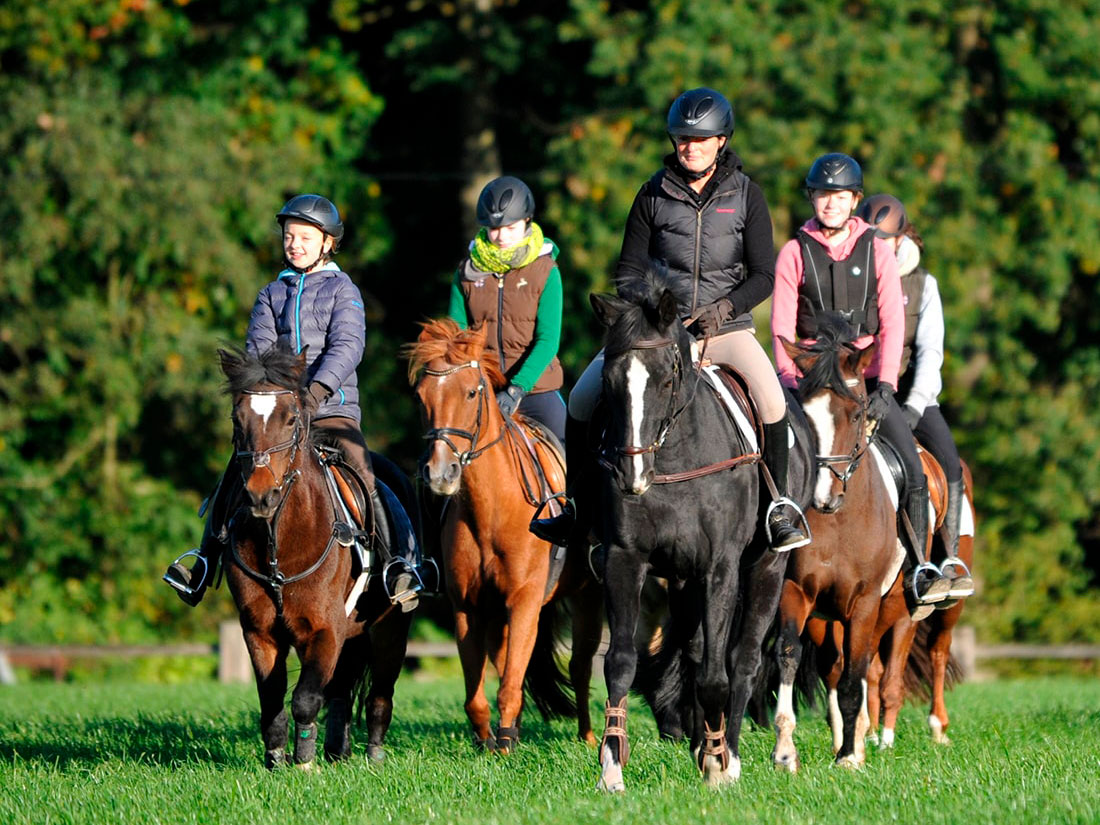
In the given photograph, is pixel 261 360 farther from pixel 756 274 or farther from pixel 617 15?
pixel 617 15

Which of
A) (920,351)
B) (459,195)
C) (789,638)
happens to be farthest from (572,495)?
(459,195)

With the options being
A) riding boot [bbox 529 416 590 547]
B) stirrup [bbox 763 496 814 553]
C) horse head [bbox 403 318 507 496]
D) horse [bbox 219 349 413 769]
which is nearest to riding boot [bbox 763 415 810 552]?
stirrup [bbox 763 496 814 553]

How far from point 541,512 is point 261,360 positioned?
2.29m

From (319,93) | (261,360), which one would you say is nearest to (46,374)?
Answer: (319,93)

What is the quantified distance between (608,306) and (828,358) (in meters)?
2.11

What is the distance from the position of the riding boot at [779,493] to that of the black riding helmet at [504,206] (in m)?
2.51

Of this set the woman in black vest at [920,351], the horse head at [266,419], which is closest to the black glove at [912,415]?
the woman in black vest at [920,351]

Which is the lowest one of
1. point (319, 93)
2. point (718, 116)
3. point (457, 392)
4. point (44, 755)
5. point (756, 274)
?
point (44, 755)

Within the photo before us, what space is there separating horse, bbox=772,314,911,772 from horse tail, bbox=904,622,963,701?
6.36 ft

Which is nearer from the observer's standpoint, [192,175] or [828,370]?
[828,370]

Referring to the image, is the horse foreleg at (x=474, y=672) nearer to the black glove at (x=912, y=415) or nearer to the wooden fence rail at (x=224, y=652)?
the black glove at (x=912, y=415)

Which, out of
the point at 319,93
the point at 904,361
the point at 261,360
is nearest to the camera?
the point at 261,360

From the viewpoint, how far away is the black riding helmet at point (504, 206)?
10.2 metres

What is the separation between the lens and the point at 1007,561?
24672mm
